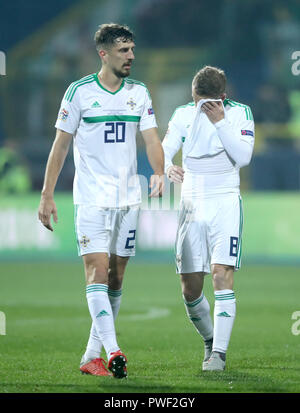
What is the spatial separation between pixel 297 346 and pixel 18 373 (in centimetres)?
275

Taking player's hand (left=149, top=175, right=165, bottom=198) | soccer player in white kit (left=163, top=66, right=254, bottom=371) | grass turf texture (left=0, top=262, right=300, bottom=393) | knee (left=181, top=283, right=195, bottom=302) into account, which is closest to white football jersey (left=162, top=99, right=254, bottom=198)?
soccer player in white kit (left=163, top=66, right=254, bottom=371)

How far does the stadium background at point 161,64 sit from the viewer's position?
23.6 metres

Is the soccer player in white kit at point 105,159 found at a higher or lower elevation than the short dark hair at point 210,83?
lower

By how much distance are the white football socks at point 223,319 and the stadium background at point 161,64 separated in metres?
16.3

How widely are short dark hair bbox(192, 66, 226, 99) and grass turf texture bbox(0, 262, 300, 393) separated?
185 cm

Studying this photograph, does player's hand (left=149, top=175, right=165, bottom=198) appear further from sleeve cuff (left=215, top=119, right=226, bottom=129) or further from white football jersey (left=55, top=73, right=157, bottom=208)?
sleeve cuff (left=215, top=119, right=226, bottom=129)

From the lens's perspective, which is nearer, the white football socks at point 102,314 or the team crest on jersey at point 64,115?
the white football socks at point 102,314

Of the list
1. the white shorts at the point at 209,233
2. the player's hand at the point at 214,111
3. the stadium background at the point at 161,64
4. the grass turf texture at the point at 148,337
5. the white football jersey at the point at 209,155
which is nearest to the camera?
the grass turf texture at the point at 148,337

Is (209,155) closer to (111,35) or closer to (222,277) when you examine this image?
(222,277)

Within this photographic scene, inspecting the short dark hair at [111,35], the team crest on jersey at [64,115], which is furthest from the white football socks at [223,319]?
the short dark hair at [111,35]

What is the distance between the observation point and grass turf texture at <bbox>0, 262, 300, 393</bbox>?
221 inches

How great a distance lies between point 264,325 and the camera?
9.62 metres

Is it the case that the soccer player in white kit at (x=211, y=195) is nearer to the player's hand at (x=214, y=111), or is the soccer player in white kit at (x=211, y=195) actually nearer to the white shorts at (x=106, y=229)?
the player's hand at (x=214, y=111)

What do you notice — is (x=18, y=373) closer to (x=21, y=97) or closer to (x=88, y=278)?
(x=88, y=278)
